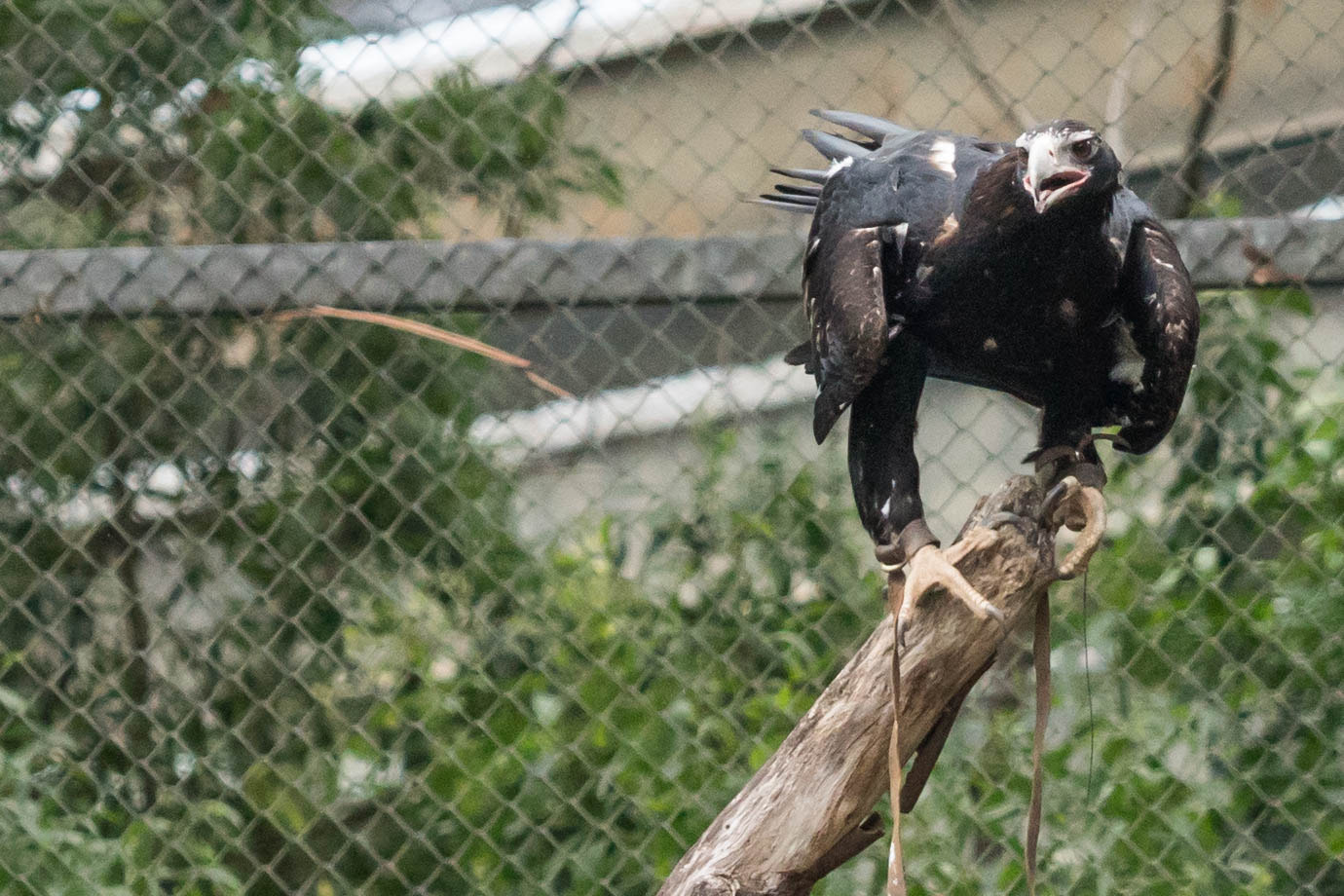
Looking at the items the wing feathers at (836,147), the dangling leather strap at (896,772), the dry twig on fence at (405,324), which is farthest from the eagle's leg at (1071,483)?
the dry twig on fence at (405,324)

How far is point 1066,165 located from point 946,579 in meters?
0.43

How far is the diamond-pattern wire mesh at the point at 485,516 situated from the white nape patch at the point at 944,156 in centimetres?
90

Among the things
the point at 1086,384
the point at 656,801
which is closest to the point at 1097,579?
the point at 656,801

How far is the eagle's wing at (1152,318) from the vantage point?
1393 mm

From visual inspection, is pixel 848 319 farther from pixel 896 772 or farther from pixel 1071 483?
pixel 896 772

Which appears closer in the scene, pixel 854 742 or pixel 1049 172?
pixel 1049 172

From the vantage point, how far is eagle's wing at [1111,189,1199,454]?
1.39 metres

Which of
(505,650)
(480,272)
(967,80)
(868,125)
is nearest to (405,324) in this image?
(480,272)

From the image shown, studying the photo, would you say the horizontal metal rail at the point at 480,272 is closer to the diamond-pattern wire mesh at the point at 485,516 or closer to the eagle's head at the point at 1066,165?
the diamond-pattern wire mesh at the point at 485,516

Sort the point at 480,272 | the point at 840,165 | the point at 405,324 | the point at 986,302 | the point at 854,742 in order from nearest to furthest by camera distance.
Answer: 1. the point at 986,302
2. the point at 854,742
3. the point at 840,165
4. the point at 480,272
5. the point at 405,324

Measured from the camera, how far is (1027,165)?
1300 millimetres

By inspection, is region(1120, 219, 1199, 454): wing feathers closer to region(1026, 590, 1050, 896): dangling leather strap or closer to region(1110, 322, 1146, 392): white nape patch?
region(1110, 322, 1146, 392): white nape patch

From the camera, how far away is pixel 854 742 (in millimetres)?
1482

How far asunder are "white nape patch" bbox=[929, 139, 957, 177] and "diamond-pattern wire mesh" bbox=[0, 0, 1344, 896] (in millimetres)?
896
